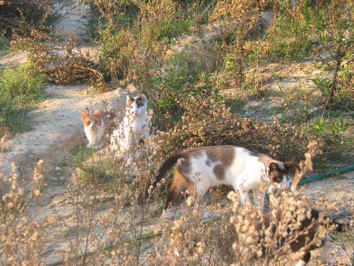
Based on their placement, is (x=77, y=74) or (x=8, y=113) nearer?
(x=8, y=113)

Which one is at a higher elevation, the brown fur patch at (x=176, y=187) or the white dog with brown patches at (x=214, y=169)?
the white dog with brown patches at (x=214, y=169)

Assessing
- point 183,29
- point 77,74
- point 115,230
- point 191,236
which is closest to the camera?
point 191,236

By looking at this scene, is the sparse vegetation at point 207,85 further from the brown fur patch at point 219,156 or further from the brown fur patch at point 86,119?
the brown fur patch at point 86,119

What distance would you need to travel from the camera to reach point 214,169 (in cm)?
363

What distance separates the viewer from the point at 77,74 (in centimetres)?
681

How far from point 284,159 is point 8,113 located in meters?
3.58

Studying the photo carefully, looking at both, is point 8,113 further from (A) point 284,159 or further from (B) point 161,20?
(A) point 284,159

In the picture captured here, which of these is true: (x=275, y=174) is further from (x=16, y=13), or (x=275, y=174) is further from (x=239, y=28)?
(x=16, y=13)

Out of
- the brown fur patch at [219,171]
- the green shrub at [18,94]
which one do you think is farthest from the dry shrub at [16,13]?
the brown fur patch at [219,171]

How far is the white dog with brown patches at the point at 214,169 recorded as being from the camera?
11.5ft

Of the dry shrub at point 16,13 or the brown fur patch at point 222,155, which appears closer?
the brown fur patch at point 222,155

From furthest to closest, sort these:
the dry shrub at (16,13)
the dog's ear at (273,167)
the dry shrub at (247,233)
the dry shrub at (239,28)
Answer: the dry shrub at (16,13)
the dry shrub at (239,28)
the dog's ear at (273,167)
the dry shrub at (247,233)

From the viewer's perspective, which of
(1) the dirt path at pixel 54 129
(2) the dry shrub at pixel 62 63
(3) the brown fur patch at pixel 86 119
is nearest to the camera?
(1) the dirt path at pixel 54 129

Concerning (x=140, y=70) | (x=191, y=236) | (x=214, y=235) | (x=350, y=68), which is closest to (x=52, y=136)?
(x=140, y=70)
